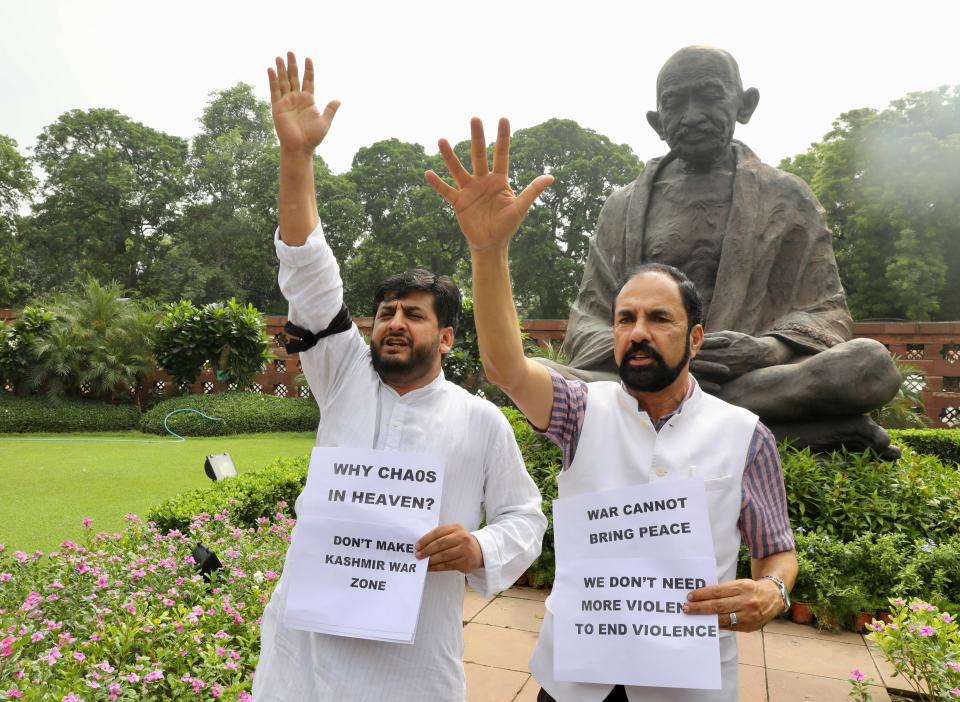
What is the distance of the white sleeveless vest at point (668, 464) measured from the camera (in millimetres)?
1388

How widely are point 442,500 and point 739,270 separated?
3573 millimetres

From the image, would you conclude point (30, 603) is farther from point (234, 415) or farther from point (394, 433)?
point (234, 415)

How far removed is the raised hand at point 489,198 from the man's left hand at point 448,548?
61 centimetres

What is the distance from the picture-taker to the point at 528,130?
86.8 feet

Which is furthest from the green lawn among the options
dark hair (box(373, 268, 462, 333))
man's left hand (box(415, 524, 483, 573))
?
man's left hand (box(415, 524, 483, 573))

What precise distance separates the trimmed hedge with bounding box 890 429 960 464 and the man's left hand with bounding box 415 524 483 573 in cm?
924

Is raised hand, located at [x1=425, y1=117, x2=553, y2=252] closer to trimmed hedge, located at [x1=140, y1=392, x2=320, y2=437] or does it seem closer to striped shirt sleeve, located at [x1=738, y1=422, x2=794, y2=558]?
striped shirt sleeve, located at [x1=738, y1=422, x2=794, y2=558]

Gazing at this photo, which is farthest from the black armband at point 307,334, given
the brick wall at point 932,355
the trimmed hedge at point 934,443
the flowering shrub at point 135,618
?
the brick wall at point 932,355

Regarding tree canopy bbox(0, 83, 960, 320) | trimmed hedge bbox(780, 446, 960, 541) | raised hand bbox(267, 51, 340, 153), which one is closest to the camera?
raised hand bbox(267, 51, 340, 153)

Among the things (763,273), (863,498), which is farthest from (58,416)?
(863,498)

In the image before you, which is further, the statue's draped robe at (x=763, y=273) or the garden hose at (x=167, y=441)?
the garden hose at (x=167, y=441)

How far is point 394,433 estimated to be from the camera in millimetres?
1752

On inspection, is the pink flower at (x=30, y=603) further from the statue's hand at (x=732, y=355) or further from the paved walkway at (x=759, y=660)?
the statue's hand at (x=732, y=355)

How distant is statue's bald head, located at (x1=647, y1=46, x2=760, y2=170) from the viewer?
15.4ft
